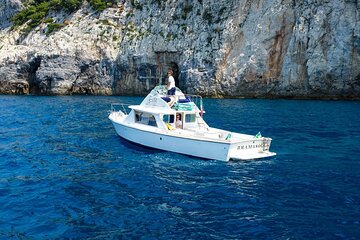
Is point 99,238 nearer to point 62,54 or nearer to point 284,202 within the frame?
point 284,202

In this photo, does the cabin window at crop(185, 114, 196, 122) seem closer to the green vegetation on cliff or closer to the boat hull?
the boat hull

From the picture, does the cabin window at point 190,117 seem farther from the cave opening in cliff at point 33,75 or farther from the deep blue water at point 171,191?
the cave opening in cliff at point 33,75

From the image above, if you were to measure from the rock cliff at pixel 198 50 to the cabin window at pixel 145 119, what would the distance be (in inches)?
1361

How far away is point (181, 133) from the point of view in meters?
20.5

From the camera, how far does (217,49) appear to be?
57562 mm

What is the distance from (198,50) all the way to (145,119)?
1516 inches

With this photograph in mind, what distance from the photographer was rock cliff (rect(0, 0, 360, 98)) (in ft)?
166

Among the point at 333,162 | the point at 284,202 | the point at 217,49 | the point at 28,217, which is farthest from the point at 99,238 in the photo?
the point at 217,49

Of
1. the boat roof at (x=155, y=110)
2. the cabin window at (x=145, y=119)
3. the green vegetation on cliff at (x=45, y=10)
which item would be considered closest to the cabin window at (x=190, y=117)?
the boat roof at (x=155, y=110)

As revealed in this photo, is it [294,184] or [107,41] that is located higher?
[107,41]

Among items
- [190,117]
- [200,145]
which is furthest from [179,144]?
[190,117]

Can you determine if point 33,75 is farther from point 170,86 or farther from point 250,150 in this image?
point 250,150

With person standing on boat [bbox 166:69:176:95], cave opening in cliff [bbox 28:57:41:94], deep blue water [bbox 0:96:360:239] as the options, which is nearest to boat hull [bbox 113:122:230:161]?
deep blue water [bbox 0:96:360:239]

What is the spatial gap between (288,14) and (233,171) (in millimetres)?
43248
